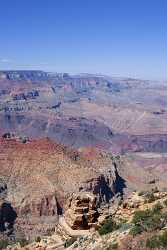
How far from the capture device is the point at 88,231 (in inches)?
1491

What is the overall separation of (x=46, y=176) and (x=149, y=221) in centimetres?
7879

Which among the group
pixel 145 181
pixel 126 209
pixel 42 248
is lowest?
pixel 145 181

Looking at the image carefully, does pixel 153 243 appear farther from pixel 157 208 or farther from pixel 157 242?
pixel 157 208

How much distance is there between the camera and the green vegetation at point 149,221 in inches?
1171

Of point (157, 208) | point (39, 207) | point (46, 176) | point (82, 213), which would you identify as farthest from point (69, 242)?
point (46, 176)

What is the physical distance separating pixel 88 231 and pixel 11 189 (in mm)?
67101

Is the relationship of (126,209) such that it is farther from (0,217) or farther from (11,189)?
(11,189)

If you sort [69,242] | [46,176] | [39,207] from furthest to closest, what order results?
[46,176]
[39,207]
[69,242]

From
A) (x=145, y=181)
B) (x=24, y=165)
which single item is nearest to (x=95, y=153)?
(x=145, y=181)

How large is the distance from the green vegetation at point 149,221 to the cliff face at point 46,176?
6338 cm

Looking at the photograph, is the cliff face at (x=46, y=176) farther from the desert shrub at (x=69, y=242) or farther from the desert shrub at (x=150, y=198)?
the desert shrub at (x=69, y=242)

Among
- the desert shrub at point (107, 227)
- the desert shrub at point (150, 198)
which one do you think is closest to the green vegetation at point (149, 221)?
the desert shrub at point (107, 227)

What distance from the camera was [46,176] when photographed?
108625 mm

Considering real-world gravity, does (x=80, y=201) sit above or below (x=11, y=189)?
above
